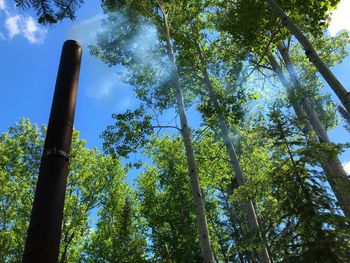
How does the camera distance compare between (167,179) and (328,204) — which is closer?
(328,204)

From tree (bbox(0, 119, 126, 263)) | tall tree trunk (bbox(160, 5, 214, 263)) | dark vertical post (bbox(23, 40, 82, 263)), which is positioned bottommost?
dark vertical post (bbox(23, 40, 82, 263))

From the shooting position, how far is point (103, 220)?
29.9m

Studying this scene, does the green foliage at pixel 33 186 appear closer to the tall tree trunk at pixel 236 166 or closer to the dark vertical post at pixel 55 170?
the tall tree trunk at pixel 236 166

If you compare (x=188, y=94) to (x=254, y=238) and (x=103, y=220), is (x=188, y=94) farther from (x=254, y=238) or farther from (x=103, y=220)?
(x=103, y=220)

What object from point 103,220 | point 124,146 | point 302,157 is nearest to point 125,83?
point 124,146

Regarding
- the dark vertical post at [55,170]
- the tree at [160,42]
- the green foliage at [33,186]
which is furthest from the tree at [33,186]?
the dark vertical post at [55,170]

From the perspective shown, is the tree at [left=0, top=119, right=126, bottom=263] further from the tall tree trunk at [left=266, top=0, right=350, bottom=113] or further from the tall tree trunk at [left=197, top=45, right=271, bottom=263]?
the tall tree trunk at [left=266, top=0, right=350, bottom=113]

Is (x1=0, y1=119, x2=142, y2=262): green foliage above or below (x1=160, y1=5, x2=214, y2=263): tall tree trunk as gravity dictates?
above

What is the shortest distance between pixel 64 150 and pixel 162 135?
29304 mm

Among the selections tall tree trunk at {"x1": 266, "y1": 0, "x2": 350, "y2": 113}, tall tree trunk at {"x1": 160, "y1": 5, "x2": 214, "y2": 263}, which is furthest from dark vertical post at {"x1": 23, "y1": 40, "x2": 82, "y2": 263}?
tall tree trunk at {"x1": 160, "y1": 5, "x2": 214, "y2": 263}

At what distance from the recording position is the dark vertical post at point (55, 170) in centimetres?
148

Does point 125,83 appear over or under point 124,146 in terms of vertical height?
over

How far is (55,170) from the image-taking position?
1708mm

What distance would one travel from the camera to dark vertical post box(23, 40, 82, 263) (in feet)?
4.87
